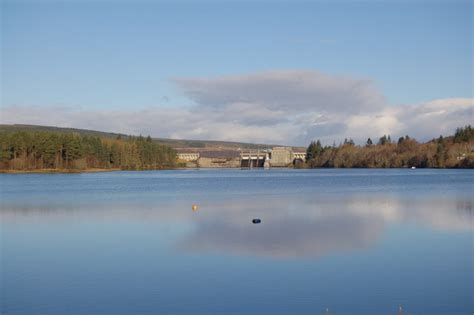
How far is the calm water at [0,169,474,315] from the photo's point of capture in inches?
522

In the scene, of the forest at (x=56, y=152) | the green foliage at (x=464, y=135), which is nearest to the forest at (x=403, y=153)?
the green foliage at (x=464, y=135)

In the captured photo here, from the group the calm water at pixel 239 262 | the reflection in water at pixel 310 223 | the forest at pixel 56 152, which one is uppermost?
the forest at pixel 56 152

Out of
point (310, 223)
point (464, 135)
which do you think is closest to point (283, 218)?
point (310, 223)

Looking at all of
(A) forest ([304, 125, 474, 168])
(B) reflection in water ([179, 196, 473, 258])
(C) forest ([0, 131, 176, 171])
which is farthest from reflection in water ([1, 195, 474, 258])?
(A) forest ([304, 125, 474, 168])

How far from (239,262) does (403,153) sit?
156439 millimetres

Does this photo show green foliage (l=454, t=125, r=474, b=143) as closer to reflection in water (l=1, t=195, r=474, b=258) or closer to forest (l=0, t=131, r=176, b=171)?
forest (l=0, t=131, r=176, b=171)

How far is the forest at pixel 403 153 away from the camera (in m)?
147

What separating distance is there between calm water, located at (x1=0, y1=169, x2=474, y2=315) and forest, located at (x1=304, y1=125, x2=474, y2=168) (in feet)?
398

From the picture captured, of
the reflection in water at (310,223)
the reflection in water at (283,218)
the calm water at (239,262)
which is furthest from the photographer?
the reflection in water at (283,218)

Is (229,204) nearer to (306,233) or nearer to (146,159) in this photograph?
(306,233)

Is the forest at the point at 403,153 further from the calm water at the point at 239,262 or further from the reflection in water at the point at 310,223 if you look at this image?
the calm water at the point at 239,262

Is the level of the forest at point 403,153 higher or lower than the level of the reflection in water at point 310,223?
higher

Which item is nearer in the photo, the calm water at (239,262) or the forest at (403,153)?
the calm water at (239,262)

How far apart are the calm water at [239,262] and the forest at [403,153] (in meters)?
121
